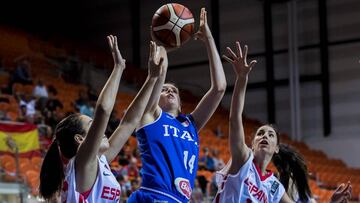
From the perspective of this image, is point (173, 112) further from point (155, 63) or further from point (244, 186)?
point (244, 186)

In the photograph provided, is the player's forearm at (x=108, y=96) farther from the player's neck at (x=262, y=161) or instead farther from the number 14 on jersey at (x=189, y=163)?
the player's neck at (x=262, y=161)

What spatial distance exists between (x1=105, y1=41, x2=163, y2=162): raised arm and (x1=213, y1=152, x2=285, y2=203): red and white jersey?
1040 mm

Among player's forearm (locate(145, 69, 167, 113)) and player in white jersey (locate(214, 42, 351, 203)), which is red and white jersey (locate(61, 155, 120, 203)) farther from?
player in white jersey (locate(214, 42, 351, 203))

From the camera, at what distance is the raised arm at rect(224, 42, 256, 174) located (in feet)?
15.9

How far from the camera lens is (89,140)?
12.2 feet

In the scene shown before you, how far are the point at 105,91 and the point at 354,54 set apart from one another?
16.5 m

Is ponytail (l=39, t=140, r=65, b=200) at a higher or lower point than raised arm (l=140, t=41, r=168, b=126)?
lower

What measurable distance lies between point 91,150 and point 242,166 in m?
1.55

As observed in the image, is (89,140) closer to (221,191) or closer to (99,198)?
(99,198)

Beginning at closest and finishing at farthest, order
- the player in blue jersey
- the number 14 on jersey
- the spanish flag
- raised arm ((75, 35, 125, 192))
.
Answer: raised arm ((75, 35, 125, 192))
the player in blue jersey
the number 14 on jersey
the spanish flag

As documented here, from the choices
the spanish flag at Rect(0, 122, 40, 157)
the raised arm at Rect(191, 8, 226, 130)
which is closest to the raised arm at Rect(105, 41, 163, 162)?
the raised arm at Rect(191, 8, 226, 130)

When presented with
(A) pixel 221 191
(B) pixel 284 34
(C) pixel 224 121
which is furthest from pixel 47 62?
(A) pixel 221 191

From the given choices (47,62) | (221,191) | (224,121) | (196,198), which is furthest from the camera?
(224,121)

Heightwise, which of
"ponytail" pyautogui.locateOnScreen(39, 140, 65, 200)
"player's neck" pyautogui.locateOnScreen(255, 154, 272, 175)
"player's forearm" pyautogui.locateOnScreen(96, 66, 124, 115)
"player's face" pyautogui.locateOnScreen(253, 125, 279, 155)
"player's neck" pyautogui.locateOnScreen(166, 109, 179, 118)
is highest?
"player's forearm" pyautogui.locateOnScreen(96, 66, 124, 115)
